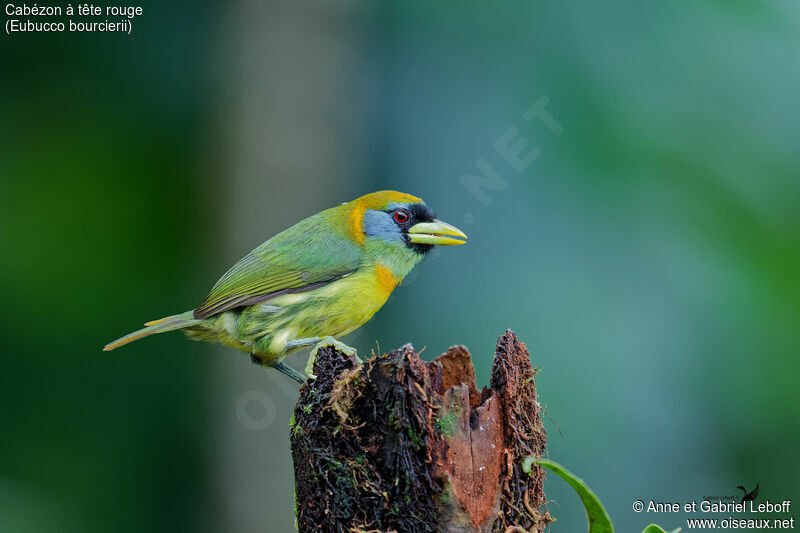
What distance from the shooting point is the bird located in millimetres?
4062

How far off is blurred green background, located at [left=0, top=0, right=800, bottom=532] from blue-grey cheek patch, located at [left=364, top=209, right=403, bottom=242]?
111 centimetres

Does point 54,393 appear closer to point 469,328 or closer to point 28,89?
point 28,89

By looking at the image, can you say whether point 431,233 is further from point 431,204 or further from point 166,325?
point 166,325

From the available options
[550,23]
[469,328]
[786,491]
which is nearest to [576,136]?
[550,23]

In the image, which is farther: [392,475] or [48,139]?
[48,139]

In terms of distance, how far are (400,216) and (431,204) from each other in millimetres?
1159

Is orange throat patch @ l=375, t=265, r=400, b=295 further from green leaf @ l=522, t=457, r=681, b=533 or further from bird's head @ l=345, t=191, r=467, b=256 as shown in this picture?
green leaf @ l=522, t=457, r=681, b=533

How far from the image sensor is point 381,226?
447cm

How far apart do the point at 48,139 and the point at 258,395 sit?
285 centimetres

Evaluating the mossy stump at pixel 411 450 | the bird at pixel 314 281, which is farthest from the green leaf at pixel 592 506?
the bird at pixel 314 281

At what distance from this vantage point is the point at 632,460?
4941 mm

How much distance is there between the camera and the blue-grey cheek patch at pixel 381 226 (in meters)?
4.45

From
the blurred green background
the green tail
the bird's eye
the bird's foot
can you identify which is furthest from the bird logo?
the green tail

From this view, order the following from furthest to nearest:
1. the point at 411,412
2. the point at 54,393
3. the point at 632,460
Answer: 1. the point at 54,393
2. the point at 632,460
3. the point at 411,412
